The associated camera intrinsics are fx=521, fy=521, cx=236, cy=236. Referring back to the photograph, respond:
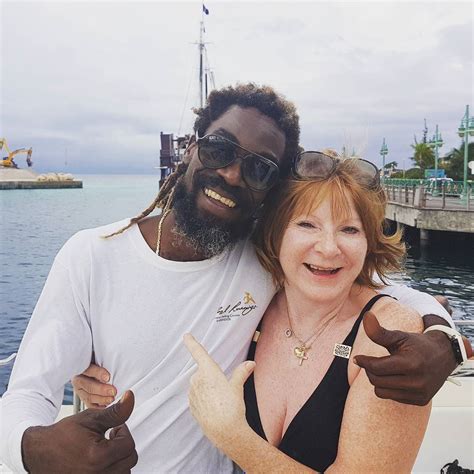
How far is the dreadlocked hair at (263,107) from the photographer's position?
2266 millimetres

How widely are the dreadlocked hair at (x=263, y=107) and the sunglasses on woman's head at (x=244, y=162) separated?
13cm

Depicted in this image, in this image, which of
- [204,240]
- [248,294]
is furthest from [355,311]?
[204,240]

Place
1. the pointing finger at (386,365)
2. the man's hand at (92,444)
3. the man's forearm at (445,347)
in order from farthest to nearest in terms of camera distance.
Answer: the man's forearm at (445,347) < the pointing finger at (386,365) < the man's hand at (92,444)

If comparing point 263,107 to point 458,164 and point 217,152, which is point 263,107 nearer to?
point 217,152

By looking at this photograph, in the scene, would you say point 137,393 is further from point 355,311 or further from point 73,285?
point 355,311

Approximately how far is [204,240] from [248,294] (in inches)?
11.7

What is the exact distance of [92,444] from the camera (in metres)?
1.34

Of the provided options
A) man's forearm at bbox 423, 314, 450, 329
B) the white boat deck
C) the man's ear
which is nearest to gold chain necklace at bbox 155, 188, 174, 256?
the man's ear

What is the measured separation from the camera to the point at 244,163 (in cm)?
214

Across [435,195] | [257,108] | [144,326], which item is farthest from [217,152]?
[435,195]

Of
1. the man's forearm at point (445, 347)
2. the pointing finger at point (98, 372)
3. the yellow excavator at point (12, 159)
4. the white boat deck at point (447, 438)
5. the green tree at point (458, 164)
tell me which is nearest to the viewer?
the man's forearm at point (445, 347)

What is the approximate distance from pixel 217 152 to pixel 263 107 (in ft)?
0.97

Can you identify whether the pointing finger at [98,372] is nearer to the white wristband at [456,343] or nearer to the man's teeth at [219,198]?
the man's teeth at [219,198]

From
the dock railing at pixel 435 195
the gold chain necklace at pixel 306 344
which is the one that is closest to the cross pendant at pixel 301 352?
the gold chain necklace at pixel 306 344
